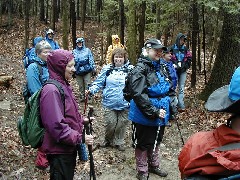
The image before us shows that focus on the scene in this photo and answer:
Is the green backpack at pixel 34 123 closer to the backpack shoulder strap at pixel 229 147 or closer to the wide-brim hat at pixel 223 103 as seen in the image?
the wide-brim hat at pixel 223 103

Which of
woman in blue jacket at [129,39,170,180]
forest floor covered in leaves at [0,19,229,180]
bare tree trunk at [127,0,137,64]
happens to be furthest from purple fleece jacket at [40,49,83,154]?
bare tree trunk at [127,0,137,64]

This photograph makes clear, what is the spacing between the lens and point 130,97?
5656 millimetres

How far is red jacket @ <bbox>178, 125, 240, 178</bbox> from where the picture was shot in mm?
1913

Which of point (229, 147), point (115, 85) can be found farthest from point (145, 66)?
point (229, 147)

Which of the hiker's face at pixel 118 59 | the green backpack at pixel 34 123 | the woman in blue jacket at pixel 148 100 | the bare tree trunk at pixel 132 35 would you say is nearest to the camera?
the green backpack at pixel 34 123

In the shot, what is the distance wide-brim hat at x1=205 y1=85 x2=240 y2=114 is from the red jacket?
4.6 inches

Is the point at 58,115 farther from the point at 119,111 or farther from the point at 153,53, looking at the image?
the point at 119,111

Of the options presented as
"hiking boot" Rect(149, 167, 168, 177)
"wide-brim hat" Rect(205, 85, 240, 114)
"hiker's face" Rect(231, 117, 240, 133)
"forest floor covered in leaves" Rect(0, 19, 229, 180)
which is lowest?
"forest floor covered in leaves" Rect(0, 19, 229, 180)

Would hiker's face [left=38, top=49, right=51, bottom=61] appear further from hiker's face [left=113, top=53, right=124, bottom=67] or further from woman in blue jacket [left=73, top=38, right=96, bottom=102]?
woman in blue jacket [left=73, top=38, right=96, bottom=102]

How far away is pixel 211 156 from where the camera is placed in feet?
6.49

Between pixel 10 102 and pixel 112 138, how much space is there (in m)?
5.50

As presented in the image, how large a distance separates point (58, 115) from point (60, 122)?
3.2 inches

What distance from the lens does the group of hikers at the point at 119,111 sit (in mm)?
3773

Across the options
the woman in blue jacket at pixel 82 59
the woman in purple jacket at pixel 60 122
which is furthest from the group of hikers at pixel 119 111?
the woman in blue jacket at pixel 82 59
